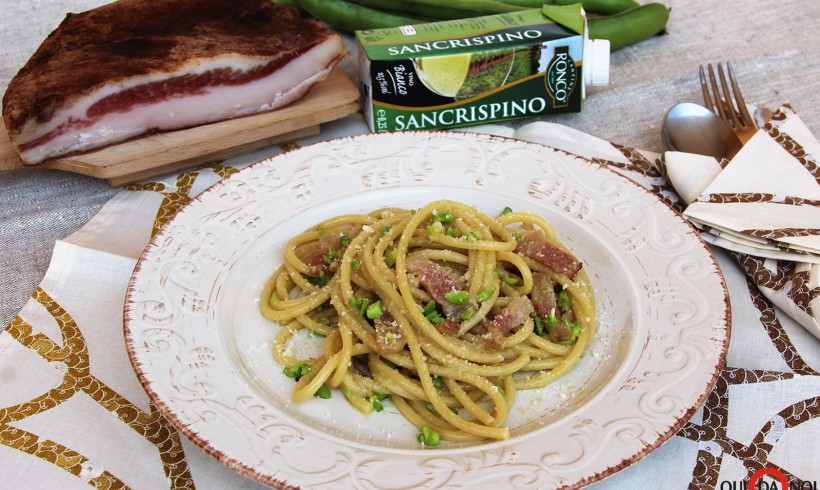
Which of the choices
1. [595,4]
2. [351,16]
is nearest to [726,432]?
[595,4]

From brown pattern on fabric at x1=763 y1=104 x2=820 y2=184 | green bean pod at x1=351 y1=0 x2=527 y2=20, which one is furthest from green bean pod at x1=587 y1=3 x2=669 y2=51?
brown pattern on fabric at x1=763 y1=104 x2=820 y2=184

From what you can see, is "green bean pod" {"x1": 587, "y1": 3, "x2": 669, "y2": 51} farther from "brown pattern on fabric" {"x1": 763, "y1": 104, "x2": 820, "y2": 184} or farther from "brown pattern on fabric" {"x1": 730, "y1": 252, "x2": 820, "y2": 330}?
"brown pattern on fabric" {"x1": 730, "y1": 252, "x2": 820, "y2": 330}

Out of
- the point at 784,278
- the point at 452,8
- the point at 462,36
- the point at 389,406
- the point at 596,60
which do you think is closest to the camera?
the point at 389,406

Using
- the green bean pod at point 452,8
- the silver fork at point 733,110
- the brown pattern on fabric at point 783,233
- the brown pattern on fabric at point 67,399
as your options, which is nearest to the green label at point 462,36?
the green bean pod at point 452,8

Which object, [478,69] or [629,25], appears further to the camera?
[629,25]

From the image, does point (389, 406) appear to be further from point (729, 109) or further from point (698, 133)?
point (729, 109)

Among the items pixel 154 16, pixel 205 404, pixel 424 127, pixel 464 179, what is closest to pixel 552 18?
pixel 424 127
